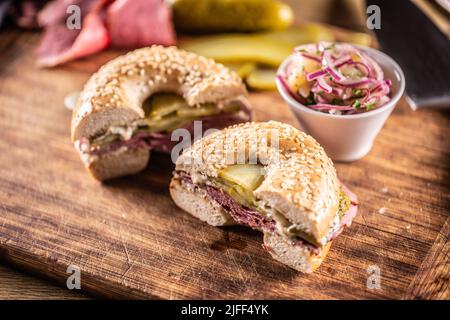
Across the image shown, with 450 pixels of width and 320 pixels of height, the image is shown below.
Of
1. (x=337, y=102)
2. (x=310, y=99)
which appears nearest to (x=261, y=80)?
(x=310, y=99)

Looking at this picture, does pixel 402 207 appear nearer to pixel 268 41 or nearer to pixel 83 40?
pixel 268 41

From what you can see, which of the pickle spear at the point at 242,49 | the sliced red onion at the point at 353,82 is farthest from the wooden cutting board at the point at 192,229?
the sliced red onion at the point at 353,82

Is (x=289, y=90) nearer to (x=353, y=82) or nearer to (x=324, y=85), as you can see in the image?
(x=324, y=85)

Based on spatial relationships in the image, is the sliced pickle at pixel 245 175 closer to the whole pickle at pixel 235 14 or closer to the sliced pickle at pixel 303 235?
the sliced pickle at pixel 303 235

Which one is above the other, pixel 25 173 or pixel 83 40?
pixel 83 40

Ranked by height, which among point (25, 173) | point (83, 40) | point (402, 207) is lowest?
point (402, 207)

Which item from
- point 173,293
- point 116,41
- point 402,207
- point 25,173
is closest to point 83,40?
point 116,41

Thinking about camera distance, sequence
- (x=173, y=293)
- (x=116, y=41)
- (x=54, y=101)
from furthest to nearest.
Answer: (x=116, y=41) < (x=54, y=101) < (x=173, y=293)
